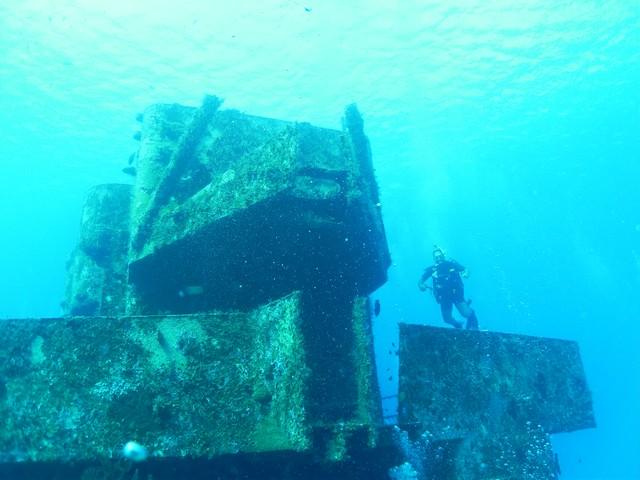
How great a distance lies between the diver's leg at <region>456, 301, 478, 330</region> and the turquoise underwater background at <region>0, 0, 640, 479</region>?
2.78 metres

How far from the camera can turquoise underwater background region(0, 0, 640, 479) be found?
21.0 meters

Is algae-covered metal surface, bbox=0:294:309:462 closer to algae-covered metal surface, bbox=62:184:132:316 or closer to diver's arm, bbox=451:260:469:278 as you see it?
algae-covered metal surface, bbox=62:184:132:316

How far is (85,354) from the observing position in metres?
2.34

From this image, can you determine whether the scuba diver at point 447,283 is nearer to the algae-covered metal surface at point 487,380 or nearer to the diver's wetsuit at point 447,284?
the diver's wetsuit at point 447,284

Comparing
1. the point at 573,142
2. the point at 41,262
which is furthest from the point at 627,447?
the point at 41,262

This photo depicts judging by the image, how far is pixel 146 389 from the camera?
7.68 feet

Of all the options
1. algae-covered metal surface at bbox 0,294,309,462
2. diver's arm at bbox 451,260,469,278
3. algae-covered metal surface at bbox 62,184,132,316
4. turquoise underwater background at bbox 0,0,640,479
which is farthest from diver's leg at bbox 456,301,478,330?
algae-covered metal surface at bbox 0,294,309,462

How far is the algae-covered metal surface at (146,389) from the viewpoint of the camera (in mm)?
2193

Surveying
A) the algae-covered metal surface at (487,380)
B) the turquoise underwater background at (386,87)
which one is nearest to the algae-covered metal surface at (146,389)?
the algae-covered metal surface at (487,380)

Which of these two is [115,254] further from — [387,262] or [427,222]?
[427,222]

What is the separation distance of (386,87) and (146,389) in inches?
1042

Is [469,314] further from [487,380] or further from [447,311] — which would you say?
[487,380]

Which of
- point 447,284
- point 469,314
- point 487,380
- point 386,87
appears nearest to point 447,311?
point 447,284

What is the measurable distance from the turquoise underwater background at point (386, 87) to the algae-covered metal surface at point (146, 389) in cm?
304
